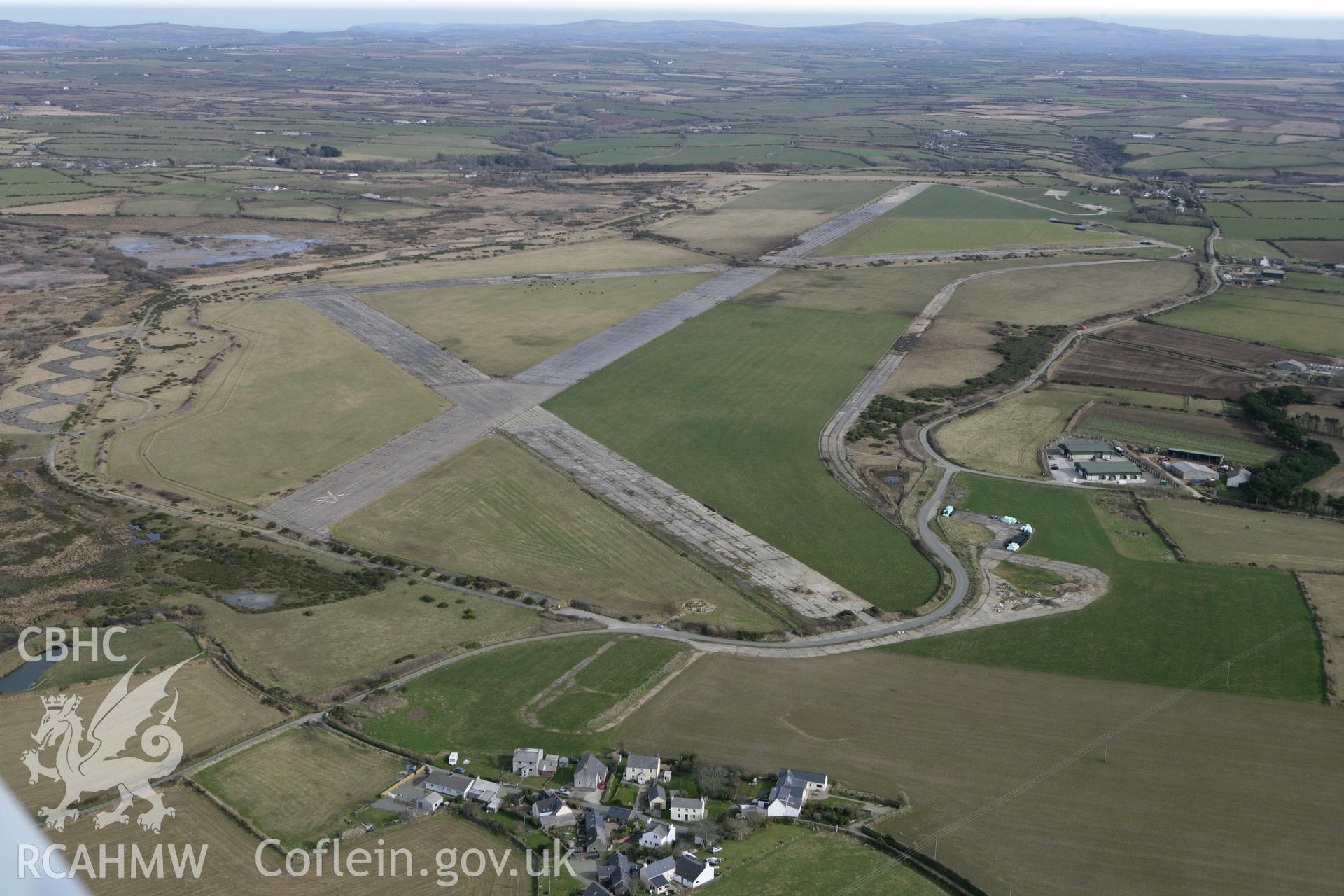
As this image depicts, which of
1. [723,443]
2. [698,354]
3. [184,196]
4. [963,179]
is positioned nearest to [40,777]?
[723,443]

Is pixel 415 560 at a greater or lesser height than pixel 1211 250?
lesser

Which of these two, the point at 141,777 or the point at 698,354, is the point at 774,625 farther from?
the point at 698,354

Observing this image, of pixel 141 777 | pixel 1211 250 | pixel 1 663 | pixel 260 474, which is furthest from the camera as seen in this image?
pixel 1211 250

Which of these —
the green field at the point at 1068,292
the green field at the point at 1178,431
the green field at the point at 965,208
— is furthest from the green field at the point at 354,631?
the green field at the point at 965,208

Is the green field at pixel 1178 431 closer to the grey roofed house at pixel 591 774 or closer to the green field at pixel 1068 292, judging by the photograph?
the green field at pixel 1068 292

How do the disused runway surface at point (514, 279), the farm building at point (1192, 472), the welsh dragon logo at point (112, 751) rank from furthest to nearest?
the disused runway surface at point (514, 279) < the farm building at point (1192, 472) < the welsh dragon logo at point (112, 751)

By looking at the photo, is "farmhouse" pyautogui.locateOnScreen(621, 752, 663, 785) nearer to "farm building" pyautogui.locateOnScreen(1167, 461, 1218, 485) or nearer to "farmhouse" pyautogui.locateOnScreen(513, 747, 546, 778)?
"farmhouse" pyautogui.locateOnScreen(513, 747, 546, 778)

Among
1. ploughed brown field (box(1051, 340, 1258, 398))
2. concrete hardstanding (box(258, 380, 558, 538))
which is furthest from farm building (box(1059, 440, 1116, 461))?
concrete hardstanding (box(258, 380, 558, 538))

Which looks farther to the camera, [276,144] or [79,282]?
[276,144]
